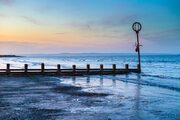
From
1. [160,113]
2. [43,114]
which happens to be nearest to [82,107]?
[43,114]

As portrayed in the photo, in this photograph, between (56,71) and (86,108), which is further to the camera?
(56,71)

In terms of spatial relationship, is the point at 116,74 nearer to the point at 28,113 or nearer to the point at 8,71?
the point at 8,71

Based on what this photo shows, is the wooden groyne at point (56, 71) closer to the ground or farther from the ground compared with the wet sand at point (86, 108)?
farther from the ground

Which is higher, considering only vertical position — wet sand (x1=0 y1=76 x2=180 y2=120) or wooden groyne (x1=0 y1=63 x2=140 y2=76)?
wooden groyne (x1=0 y1=63 x2=140 y2=76)

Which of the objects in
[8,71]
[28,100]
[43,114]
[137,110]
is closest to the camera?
[43,114]

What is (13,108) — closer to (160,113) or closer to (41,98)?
(41,98)

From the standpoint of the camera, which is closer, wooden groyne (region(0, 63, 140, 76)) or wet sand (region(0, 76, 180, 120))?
wet sand (region(0, 76, 180, 120))

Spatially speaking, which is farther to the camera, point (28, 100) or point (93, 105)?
point (28, 100)

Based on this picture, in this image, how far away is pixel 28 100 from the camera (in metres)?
17.5

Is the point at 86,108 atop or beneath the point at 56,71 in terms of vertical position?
beneath

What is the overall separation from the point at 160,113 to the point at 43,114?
466 centimetres

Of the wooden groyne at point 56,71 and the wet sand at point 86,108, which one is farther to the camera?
the wooden groyne at point 56,71

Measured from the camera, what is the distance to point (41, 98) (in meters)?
18.3

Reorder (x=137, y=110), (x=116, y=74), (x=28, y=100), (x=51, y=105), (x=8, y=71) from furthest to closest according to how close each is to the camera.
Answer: (x=116, y=74)
(x=8, y=71)
(x=28, y=100)
(x=51, y=105)
(x=137, y=110)
